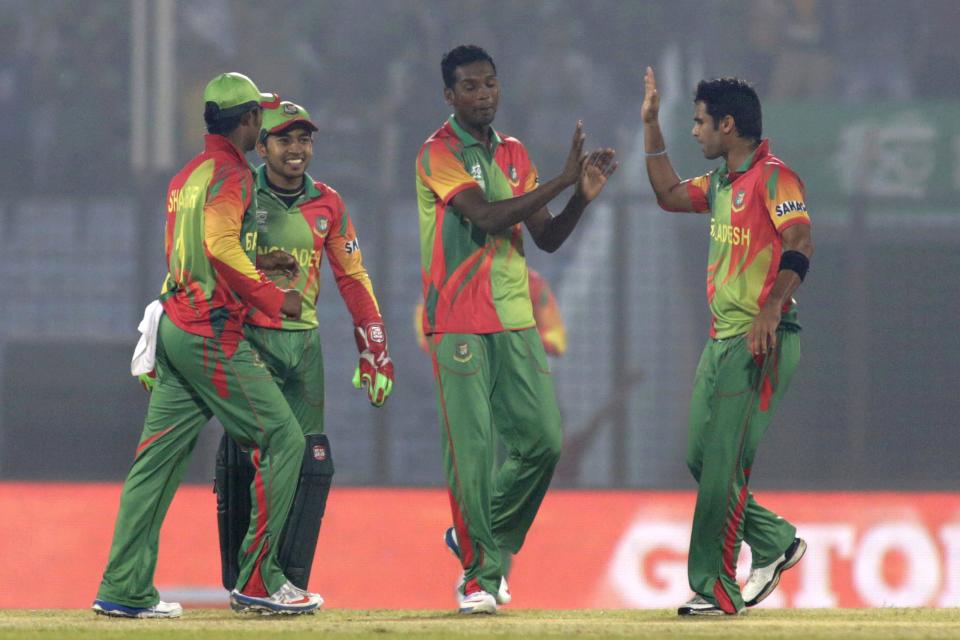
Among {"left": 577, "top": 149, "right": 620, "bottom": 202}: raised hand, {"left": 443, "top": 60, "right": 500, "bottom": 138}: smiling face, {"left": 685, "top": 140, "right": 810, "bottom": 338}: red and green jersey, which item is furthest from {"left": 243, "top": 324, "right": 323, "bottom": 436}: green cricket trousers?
{"left": 685, "top": 140, "right": 810, "bottom": 338}: red and green jersey

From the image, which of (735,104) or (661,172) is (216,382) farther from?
(735,104)

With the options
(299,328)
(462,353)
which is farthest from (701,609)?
(299,328)

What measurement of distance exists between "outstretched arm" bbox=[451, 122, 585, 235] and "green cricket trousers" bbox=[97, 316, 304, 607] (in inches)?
34.4

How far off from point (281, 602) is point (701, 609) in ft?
4.58

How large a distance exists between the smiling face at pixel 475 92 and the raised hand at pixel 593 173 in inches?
15.7

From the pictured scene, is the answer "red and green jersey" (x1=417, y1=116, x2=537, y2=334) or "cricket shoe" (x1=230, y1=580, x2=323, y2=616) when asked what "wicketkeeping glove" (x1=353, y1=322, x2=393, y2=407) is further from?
"cricket shoe" (x1=230, y1=580, x2=323, y2=616)

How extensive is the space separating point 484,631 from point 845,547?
640 centimetres

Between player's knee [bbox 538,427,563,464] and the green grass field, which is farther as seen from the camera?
player's knee [bbox 538,427,563,464]

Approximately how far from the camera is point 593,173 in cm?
680

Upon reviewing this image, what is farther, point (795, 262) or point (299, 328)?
point (299, 328)

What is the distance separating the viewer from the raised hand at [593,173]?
6785mm

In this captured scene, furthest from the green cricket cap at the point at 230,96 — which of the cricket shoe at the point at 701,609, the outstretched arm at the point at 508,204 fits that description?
the cricket shoe at the point at 701,609

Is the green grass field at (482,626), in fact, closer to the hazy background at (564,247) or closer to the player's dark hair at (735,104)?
the player's dark hair at (735,104)

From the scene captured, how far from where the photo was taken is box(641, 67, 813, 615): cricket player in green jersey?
658cm
